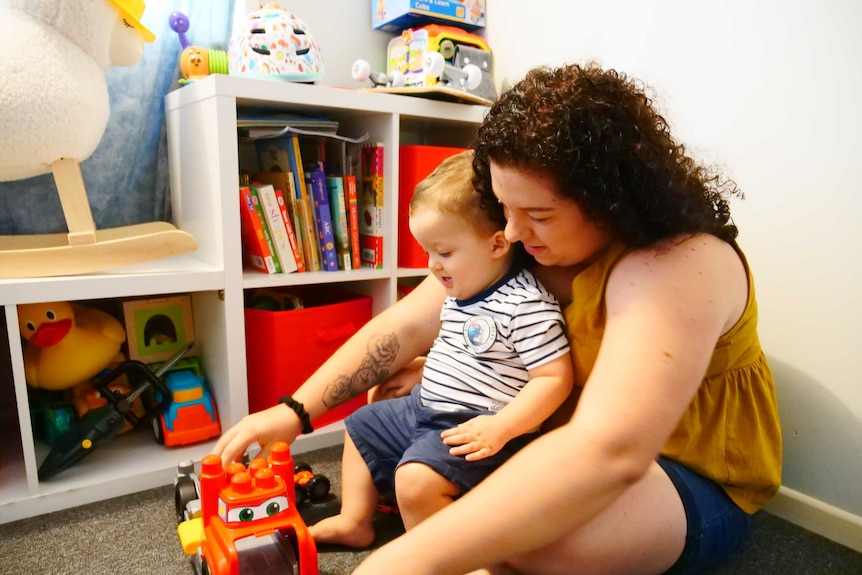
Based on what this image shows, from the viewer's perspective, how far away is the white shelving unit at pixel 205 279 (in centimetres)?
100

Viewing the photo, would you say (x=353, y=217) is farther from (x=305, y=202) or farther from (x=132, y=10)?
(x=132, y=10)

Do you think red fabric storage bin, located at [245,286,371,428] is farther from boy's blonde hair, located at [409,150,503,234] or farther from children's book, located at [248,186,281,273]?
boy's blonde hair, located at [409,150,503,234]

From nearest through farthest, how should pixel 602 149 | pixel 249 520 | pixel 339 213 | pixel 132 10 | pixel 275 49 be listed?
1. pixel 602 149
2. pixel 249 520
3. pixel 132 10
4. pixel 275 49
5. pixel 339 213

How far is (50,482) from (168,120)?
0.80 meters

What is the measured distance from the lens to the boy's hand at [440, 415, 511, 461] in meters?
Answer: 0.73

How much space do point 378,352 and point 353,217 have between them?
0.40 m

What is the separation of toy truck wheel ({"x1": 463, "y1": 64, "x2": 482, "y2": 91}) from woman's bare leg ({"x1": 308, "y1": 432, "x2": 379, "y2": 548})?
925 mm

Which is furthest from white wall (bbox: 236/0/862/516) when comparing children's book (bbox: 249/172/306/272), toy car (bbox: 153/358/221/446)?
toy car (bbox: 153/358/221/446)

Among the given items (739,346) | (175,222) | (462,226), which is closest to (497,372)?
(462,226)

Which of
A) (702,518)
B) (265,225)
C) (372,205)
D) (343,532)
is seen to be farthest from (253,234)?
(702,518)

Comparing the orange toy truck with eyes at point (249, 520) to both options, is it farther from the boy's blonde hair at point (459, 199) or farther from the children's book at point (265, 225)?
the children's book at point (265, 225)

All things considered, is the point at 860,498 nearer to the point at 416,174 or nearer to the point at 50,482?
the point at 416,174

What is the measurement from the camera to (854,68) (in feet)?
2.92

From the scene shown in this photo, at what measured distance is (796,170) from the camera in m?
0.97
